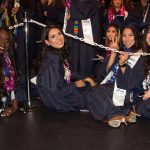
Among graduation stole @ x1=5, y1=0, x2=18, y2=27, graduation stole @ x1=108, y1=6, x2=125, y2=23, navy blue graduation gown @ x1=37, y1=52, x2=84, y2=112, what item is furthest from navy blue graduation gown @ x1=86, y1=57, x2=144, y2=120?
graduation stole @ x1=5, y1=0, x2=18, y2=27

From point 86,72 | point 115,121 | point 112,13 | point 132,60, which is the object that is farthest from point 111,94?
point 112,13

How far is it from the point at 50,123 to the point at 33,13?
210cm

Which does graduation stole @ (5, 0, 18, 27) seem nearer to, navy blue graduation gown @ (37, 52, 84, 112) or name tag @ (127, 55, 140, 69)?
navy blue graduation gown @ (37, 52, 84, 112)

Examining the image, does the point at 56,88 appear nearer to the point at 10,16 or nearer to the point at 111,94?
the point at 111,94

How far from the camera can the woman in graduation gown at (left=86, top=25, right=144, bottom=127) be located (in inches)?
128

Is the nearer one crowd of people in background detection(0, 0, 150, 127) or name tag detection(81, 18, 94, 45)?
crowd of people in background detection(0, 0, 150, 127)

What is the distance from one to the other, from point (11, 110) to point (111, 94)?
3.41ft

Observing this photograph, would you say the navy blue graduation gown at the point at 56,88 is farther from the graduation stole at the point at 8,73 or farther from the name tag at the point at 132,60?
the name tag at the point at 132,60

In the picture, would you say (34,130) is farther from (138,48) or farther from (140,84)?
(138,48)

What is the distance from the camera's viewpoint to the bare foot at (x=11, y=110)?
3525mm

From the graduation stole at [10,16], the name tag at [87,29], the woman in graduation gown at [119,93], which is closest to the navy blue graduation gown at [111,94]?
the woman in graduation gown at [119,93]

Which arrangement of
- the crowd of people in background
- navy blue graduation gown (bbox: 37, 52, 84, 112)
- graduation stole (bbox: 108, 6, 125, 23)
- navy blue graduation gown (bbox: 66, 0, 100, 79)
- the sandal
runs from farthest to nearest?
1. graduation stole (bbox: 108, 6, 125, 23)
2. navy blue graduation gown (bbox: 66, 0, 100, 79)
3. navy blue graduation gown (bbox: 37, 52, 84, 112)
4. the crowd of people in background
5. the sandal

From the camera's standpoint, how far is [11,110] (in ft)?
11.8

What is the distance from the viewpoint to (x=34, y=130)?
3148 millimetres
